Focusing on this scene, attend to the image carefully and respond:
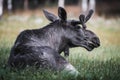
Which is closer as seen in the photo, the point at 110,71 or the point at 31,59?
the point at 31,59

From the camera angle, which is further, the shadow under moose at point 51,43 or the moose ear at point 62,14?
the moose ear at point 62,14

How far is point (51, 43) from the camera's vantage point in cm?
972

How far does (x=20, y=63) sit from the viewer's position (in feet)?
29.5

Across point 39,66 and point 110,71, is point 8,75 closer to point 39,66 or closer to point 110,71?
point 39,66

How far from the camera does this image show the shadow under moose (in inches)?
351

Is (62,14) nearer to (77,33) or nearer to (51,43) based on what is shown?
(77,33)

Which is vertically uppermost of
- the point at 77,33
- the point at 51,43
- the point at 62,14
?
the point at 62,14

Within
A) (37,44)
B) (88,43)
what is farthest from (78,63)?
(37,44)

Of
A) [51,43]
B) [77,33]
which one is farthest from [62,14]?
[51,43]

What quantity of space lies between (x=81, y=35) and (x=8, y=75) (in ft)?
6.33

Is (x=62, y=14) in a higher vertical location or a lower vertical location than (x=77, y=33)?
higher

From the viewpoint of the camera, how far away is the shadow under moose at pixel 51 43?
→ 8.92 m

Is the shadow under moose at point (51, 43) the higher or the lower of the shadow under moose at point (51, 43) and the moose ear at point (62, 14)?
the lower

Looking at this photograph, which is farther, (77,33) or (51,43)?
(77,33)
